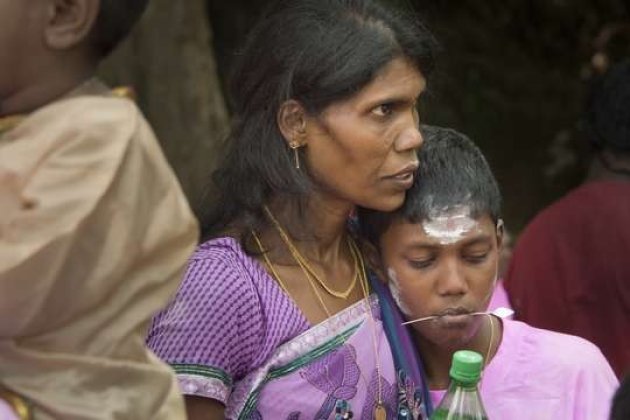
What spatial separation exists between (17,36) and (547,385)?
1434 millimetres

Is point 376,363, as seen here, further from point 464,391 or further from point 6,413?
point 6,413

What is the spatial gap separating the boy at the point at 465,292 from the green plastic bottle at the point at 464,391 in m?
0.23

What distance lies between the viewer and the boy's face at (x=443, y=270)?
2.86m

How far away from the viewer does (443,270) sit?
2.87 metres

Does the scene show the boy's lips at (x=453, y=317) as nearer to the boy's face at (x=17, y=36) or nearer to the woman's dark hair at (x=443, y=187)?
the woman's dark hair at (x=443, y=187)

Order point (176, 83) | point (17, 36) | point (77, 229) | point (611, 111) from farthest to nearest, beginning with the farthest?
point (176, 83) → point (611, 111) → point (17, 36) → point (77, 229)

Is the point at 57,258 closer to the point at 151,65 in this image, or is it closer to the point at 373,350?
the point at 373,350

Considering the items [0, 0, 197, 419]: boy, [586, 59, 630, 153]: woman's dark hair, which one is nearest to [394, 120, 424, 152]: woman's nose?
[0, 0, 197, 419]: boy

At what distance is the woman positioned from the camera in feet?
8.68

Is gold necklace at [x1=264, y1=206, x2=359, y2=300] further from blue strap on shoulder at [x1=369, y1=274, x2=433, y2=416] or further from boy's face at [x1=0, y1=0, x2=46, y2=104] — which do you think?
boy's face at [x1=0, y1=0, x2=46, y2=104]

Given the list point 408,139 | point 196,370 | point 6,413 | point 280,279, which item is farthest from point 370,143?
point 6,413

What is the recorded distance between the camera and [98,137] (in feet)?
6.63

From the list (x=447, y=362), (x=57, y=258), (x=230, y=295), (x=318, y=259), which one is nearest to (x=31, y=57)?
(x=57, y=258)

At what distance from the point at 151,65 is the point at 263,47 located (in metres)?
3.13
